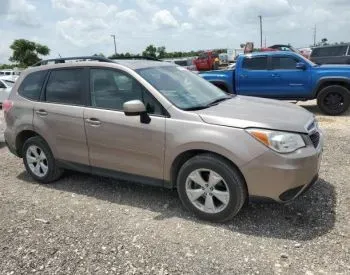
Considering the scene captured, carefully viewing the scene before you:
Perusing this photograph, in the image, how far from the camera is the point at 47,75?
532 centimetres

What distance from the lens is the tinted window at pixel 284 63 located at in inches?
432

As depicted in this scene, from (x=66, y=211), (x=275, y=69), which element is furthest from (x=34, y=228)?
(x=275, y=69)

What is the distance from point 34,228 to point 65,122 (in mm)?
1373

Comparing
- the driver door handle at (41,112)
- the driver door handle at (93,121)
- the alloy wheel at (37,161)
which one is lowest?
the alloy wheel at (37,161)

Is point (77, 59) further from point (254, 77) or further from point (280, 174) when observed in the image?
point (254, 77)

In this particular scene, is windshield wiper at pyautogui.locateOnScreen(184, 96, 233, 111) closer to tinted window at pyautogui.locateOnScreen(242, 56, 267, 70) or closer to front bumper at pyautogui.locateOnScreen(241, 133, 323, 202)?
front bumper at pyautogui.locateOnScreen(241, 133, 323, 202)

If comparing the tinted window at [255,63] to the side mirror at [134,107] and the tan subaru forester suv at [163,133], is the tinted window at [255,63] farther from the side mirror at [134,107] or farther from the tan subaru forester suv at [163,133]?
the side mirror at [134,107]

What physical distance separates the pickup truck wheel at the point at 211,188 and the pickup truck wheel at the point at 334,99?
754cm

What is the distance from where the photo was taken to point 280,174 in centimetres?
369

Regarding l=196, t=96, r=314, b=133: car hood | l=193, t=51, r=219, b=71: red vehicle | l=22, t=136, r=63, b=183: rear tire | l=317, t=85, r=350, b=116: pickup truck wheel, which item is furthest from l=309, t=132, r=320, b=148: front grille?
l=193, t=51, r=219, b=71: red vehicle

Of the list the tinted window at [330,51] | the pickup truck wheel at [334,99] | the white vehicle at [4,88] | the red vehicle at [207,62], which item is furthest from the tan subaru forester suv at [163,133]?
the red vehicle at [207,62]

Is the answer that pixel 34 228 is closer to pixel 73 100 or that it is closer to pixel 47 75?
pixel 73 100

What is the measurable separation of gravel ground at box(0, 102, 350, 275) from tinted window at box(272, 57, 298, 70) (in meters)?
6.21

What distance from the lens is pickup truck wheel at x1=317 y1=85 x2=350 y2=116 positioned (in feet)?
34.0
